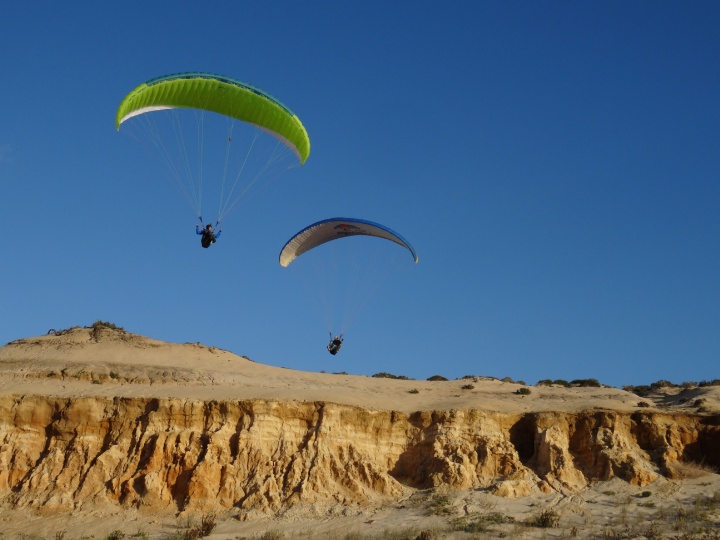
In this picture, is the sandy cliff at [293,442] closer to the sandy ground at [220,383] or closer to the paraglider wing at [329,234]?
the sandy ground at [220,383]

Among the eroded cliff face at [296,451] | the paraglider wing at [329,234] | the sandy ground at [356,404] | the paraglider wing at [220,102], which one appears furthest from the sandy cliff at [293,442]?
the paraglider wing at [220,102]

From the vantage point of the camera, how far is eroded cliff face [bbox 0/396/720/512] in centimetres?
2548

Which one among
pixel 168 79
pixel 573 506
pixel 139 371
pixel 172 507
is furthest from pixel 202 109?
pixel 573 506

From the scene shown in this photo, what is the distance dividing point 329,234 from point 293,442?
30.1ft

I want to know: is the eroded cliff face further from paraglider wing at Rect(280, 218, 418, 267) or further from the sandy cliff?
paraglider wing at Rect(280, 218, 418, 267)

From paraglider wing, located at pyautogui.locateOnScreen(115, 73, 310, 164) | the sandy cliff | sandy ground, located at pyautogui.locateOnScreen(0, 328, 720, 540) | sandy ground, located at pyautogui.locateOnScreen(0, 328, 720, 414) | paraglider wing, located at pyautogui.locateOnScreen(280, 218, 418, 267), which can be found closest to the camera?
sandy ground, located at pyautogui.locateOnScreen(0, 328, 720, 540)

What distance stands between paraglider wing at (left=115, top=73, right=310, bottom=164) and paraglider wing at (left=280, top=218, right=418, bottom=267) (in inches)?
145

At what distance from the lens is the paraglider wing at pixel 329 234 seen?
102ft

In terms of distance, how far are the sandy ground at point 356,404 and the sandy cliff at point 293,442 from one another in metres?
0.22

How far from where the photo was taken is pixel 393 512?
24.7 m

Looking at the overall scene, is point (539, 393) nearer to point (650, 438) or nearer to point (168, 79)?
point (650, 438)

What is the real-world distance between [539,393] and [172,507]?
587 inches

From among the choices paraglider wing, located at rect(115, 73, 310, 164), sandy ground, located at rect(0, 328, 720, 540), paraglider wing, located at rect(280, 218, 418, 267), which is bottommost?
sandy ground, located at rect(0, 328, 720, 540)

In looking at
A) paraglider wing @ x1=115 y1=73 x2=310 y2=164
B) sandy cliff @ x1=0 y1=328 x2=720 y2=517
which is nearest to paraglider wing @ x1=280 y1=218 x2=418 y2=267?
paraglider wing @ x1=115 y1=73 x2=310 y2=164
